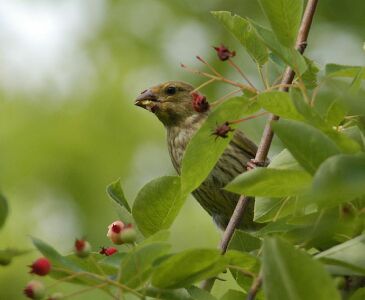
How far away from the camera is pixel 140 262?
1.81 meters

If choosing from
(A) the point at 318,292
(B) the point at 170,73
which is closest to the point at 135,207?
(A) the point at 318,292

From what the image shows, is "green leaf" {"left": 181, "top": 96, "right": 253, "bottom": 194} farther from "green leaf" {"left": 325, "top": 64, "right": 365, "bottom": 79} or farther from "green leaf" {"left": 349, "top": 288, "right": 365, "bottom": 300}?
"green leaf" {"left": 349, "top": 288, "right": 365, "bottom": 300}

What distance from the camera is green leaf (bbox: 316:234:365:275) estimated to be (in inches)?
69.1

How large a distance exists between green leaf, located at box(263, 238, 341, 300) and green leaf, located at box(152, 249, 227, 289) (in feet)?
0.78

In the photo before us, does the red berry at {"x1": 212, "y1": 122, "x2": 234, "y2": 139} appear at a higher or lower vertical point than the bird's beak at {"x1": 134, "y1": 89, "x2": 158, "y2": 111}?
higher

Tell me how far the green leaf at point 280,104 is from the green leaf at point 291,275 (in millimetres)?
449

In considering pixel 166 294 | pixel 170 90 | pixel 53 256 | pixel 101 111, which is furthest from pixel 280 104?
pixel 101 111

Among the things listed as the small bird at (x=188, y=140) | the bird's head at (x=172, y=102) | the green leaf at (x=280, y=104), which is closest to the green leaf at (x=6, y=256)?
the green leaf at (x=280, y=104)

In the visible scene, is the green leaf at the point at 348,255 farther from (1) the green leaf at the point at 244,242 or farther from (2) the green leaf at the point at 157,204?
(2) the green leaf at the point at 157,204

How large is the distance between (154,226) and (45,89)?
690cm

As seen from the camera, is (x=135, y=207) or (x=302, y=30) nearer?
(x=135, y=207)

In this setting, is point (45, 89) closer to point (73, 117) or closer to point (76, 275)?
point (73, 117)

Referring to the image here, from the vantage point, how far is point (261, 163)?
8.50 feet

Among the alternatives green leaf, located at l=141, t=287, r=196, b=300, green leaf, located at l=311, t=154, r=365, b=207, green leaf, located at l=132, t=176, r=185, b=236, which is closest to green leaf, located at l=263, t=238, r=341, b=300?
green leaf, located at l=311, t=154, r=365, b=207
